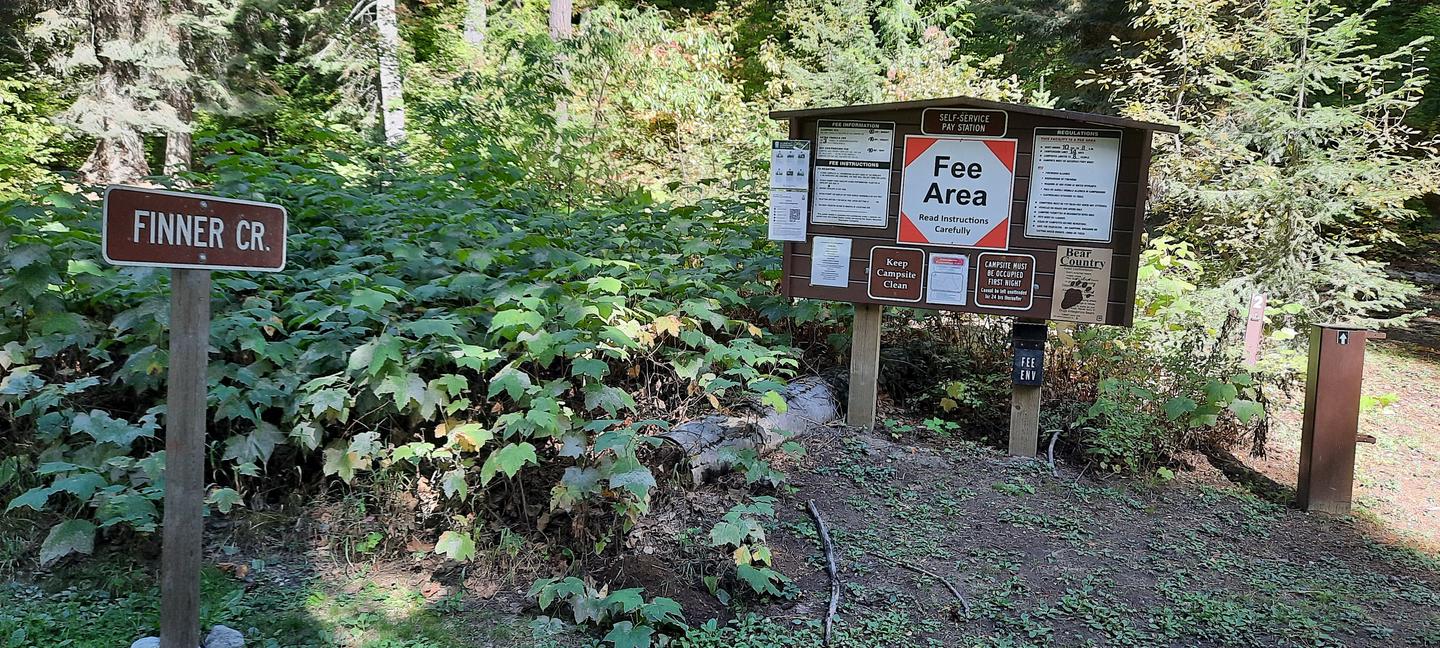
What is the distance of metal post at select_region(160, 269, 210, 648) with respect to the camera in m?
2.50

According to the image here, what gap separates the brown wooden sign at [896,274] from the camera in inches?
205

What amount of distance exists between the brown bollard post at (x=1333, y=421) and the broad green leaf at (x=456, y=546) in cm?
460

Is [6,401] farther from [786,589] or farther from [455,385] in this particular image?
[786,589]

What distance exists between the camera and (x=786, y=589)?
3.55 meters

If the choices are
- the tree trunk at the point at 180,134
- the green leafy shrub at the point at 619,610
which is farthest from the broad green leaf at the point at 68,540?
the tree trunk at the point at 180,134

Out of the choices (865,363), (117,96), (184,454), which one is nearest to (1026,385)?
(865,363)

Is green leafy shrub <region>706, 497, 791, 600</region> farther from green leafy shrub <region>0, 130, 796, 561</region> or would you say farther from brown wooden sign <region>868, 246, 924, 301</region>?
brown wooden sign <region>868, 246, 924, 301</region>

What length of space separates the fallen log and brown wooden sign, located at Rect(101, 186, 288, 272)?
178cm

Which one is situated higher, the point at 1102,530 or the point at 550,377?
the point at 550,377

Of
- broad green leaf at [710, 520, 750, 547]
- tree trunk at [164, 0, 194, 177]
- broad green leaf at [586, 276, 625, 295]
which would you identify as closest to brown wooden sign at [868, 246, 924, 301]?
broad green leaf at [586, 276, 625, 295]

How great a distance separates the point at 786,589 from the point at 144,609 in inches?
93.3

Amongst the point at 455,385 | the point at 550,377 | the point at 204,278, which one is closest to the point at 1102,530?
the point at 550,377

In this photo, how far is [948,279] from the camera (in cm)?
519

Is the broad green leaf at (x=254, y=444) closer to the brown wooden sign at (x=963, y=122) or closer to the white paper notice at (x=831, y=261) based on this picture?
the white paper notice at (x=831, y=261)
